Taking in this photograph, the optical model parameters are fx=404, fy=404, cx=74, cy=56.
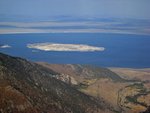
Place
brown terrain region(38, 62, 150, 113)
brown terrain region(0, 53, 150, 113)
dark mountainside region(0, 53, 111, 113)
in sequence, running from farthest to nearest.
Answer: brown terrain region(38, 62, 150, 113), brown terrain region(0, 53, 150, 113), dark mountainside region(0, 53, 111, 113)

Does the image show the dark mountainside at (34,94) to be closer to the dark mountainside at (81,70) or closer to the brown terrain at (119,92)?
the brown terrain at (119,92)

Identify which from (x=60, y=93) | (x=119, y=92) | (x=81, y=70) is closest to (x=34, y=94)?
(x=60, y=93)

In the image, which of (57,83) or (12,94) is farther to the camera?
(57,83)

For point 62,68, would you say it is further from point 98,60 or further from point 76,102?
point 98,60

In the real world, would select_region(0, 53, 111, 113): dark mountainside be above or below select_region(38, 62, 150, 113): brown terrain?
above

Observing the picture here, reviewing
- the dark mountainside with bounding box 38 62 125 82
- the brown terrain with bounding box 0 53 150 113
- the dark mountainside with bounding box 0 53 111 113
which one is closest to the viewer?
the dark mountainside with bounding box 0 53 111 113

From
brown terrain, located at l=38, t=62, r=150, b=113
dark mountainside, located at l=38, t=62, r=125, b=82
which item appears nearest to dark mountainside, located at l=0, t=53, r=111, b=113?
brown terrain, located at l=38, t=62, r=150, b=113

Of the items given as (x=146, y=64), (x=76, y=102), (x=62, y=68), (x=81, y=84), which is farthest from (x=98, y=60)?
(x=76, y=102)

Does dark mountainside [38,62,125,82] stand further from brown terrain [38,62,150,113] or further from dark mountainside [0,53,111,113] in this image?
dark mountainside [0,53,111,113]

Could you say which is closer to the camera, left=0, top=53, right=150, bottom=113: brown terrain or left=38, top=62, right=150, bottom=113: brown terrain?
left=0, top=53, right=150, bottom=113: brown terrain
